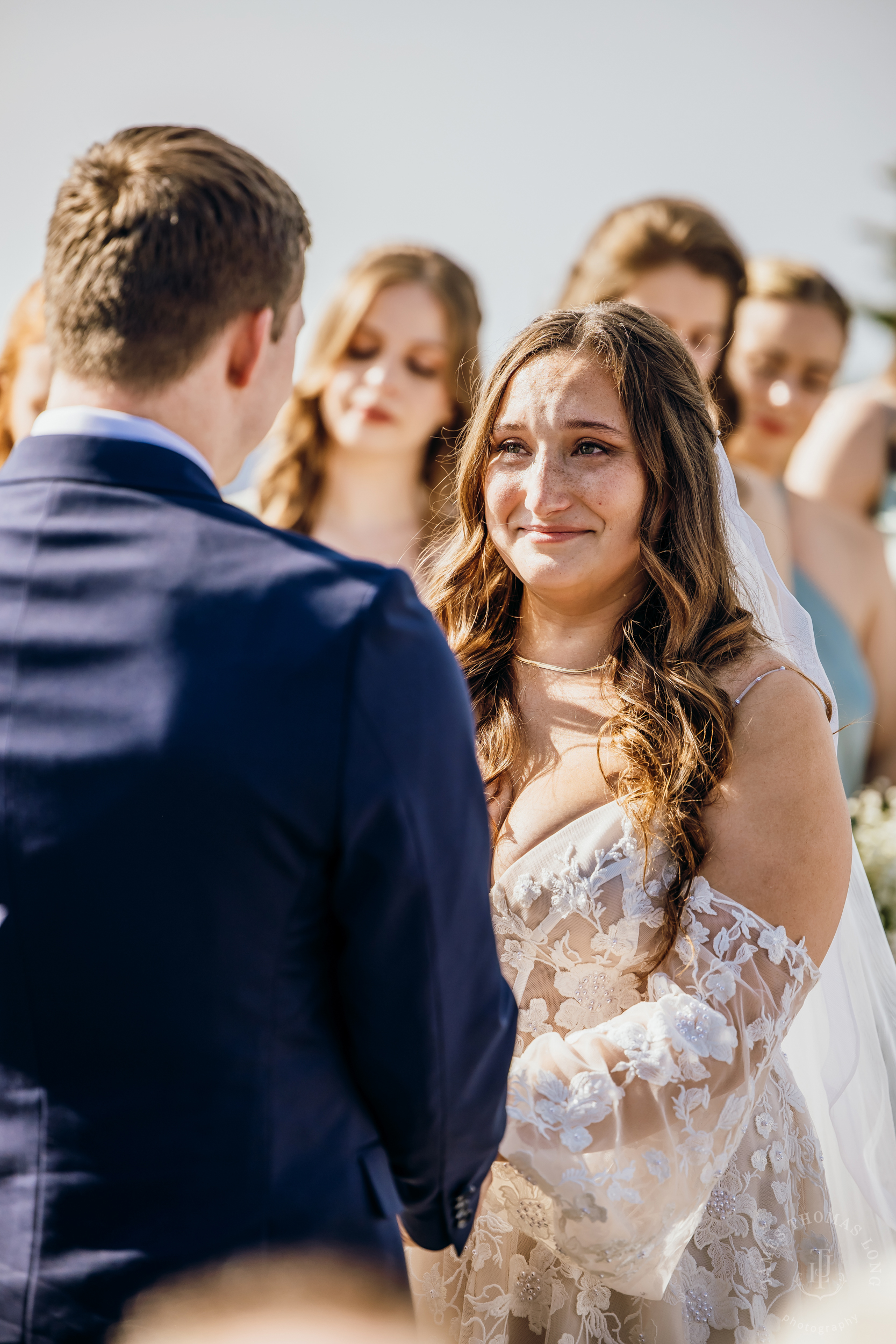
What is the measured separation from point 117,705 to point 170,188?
0.64 metres

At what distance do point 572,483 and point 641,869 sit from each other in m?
0.81

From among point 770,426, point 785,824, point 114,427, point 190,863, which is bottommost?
point 785,824

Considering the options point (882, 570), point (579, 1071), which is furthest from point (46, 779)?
point (882, 570)

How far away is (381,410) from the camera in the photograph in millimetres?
4379

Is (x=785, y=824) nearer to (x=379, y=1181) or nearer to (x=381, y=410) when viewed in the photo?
(x=379, y=1181)

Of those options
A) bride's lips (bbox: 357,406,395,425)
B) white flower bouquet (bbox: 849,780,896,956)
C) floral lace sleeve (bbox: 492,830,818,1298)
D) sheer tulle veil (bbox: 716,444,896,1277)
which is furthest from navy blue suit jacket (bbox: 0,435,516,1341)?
bride's lips (bbox: 357,406,395,425)

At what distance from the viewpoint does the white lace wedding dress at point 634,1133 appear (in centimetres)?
189

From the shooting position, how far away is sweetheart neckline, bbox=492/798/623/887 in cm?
220

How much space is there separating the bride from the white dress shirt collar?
42.9 inches

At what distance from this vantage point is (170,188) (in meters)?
1.35

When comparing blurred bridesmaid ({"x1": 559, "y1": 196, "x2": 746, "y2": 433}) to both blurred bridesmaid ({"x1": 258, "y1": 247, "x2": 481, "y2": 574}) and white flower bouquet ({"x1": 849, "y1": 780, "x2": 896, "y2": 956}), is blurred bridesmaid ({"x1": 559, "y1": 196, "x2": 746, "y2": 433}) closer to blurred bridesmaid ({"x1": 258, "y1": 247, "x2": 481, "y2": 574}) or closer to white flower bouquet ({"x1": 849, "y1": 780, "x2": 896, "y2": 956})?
blurred bridesmaid ({"x1": 258, "y1": 247, "x2": 481, "y2": 574})

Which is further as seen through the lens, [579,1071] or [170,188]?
[579,1071]

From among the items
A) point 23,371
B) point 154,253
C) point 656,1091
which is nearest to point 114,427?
point 154,253

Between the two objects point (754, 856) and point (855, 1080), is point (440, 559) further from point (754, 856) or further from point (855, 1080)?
point (855, 1080)
